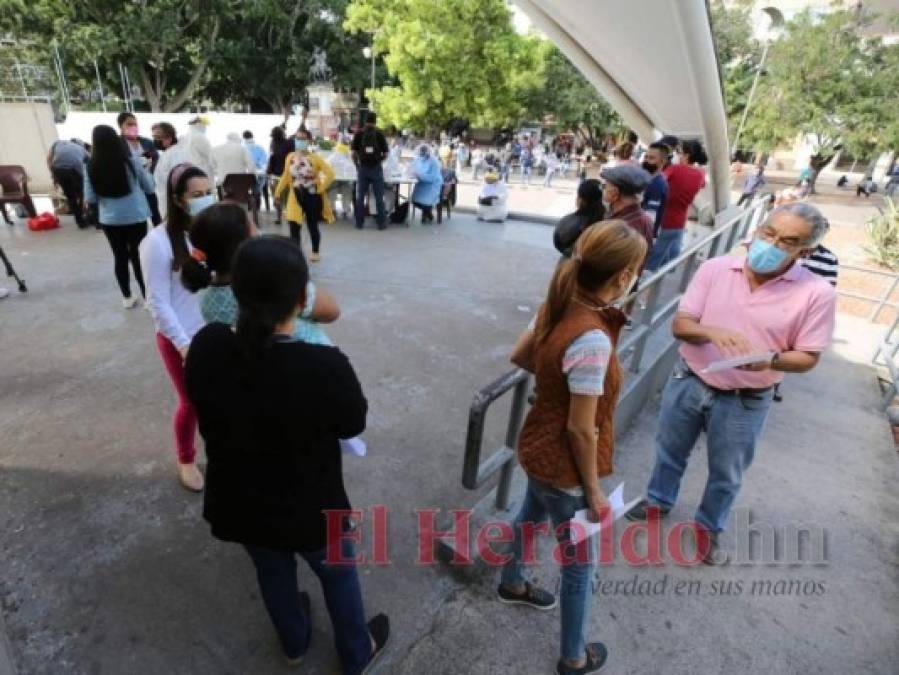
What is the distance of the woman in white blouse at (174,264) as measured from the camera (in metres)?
2.26

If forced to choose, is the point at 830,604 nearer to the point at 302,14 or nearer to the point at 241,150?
the point at 241,150

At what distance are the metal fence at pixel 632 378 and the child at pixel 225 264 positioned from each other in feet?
1.98

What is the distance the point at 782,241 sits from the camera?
6.54ft

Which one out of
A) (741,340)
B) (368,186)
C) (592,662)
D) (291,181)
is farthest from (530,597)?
(368,186)

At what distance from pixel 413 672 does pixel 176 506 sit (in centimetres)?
153

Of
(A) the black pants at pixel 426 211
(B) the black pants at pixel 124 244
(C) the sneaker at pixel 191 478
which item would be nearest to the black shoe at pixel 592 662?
(C) the sneaker at pixel 191 478

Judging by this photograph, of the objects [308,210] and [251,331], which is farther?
[308,210]

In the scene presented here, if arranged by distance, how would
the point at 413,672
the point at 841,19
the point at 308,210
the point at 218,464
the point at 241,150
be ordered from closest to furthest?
the point at 218,464
the point at 413,672
the point at 308,210
the point at 241,150
the point at 841,19

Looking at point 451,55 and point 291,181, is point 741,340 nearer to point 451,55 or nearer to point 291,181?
point 291,181

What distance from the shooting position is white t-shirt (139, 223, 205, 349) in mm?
2250

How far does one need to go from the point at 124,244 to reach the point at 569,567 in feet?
15.3

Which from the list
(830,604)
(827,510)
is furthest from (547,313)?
(827,510)

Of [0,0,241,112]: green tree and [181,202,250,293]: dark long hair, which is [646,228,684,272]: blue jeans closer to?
[181,202,250,293]: dark long hair

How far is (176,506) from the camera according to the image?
8.70ft
